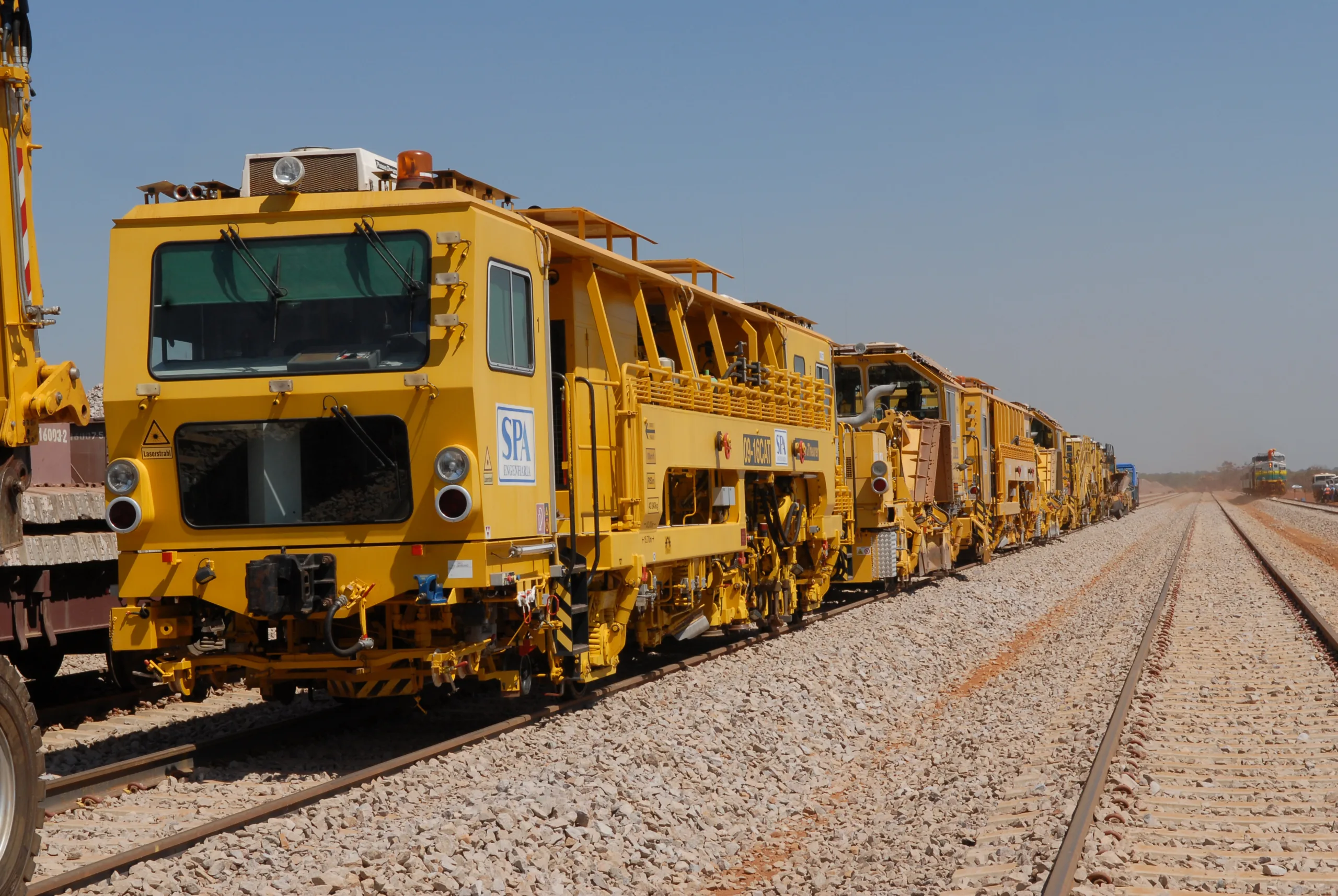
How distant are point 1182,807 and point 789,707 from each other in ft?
12.9

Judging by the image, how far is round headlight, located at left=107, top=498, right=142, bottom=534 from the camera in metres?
8.28

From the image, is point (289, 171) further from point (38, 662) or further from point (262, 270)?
point (38, 662)

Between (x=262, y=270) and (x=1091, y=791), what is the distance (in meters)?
5.90

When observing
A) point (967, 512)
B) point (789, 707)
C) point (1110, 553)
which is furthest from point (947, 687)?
point (1110, 553)

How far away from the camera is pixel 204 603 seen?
28.3 feet

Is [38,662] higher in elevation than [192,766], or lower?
higher

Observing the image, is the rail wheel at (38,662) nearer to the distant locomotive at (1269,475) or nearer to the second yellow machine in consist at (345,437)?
the second yellow machine in consist at (345,437)

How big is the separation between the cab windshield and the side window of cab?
1.43 ft

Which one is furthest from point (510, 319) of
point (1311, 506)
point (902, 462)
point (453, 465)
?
point (1311, 506)

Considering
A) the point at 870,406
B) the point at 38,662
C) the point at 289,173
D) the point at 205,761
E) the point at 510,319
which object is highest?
the point at 289,173

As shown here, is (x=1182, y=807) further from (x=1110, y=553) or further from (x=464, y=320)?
(x=1110, y=553)

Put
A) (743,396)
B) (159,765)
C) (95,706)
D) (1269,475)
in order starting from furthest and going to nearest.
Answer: (1269,475)
(743,396)
(95,706)
(159,765)

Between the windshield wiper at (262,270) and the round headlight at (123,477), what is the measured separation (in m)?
1.17

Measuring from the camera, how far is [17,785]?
17.0ft
